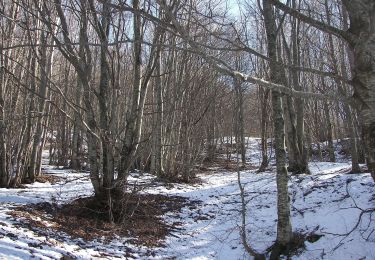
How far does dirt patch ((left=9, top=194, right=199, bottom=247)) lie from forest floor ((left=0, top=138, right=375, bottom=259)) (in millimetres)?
16

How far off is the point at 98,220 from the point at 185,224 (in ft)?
5.65

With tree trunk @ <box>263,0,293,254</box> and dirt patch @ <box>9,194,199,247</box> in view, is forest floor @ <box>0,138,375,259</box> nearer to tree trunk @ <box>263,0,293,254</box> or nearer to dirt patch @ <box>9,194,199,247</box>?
dirt patch @ <box>9,194,199,247</box>

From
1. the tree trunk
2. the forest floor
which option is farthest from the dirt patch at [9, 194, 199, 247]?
the tree trunk

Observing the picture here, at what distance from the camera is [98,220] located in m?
6.46

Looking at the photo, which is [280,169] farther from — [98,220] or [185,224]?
[98,220]

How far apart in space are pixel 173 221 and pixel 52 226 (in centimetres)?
248

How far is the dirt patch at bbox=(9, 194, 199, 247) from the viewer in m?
5.71

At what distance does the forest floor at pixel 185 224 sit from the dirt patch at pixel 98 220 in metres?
0.02

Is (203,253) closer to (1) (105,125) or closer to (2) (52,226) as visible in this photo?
(2) (52,226)

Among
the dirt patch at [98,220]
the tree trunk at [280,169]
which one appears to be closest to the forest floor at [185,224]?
the dirt patch at [98,220]

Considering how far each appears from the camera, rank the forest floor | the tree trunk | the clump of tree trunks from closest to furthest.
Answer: the clump of tree trunks
the forest floor
the tree trunk

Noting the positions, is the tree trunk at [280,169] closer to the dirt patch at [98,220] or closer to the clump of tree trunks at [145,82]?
the clump of tree trunks at [145,82]

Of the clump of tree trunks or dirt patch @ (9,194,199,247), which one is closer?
the clump of tree trunks

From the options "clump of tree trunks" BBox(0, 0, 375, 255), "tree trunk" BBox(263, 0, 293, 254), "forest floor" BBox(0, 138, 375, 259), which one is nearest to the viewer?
"clump of tree trunks" BBox(0, 0, 375, 255)
